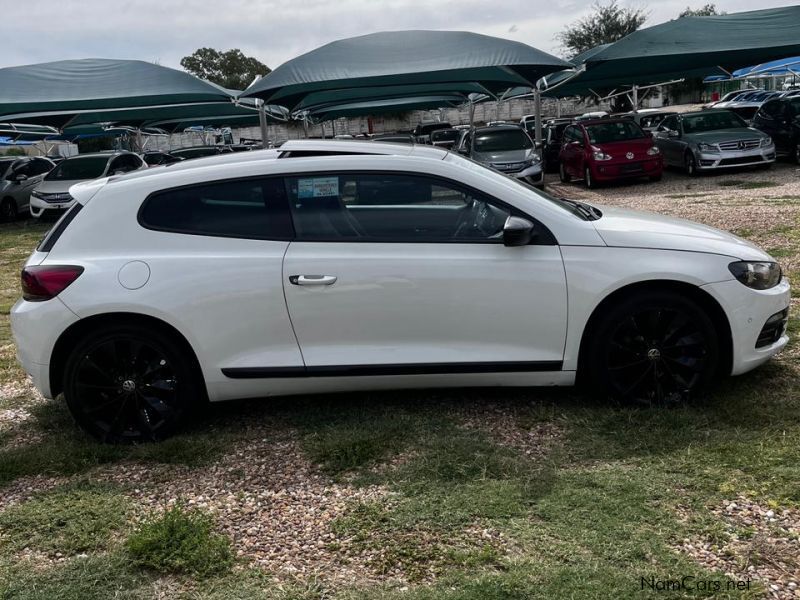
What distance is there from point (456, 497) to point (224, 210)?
2.09 m

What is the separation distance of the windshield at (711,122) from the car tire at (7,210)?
16.9 meters

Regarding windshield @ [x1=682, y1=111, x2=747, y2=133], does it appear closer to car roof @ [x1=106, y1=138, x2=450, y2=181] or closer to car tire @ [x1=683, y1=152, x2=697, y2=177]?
car tire @ [x1=683, y1=152, x2=697, y2=177]

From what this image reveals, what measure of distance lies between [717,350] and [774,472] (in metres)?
0.93

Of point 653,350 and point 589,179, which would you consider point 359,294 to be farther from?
point 589,179

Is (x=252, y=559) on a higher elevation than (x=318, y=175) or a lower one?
lower

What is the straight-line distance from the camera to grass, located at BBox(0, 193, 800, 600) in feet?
9.82

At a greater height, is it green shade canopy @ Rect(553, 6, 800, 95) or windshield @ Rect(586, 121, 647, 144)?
green shade canopy @ Rect(553, 6, 800, 95)

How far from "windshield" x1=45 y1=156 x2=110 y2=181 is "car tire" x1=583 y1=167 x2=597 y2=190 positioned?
11546 mm

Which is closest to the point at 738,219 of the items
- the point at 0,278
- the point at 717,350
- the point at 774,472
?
the point at 717,350

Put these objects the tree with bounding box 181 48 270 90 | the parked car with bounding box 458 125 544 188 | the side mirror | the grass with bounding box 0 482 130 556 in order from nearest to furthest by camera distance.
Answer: the grass with bounding box 0 482 130 556, the side mirror, the parked car with bounding box 458 125 544 188, the tree with bounding box 181 48 270 90

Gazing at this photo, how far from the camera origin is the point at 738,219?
1073cm

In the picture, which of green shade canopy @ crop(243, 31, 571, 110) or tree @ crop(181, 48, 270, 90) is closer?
green shade canopy @ crop(243, 31, 571, 110)

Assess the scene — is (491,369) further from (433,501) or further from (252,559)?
(252,559)

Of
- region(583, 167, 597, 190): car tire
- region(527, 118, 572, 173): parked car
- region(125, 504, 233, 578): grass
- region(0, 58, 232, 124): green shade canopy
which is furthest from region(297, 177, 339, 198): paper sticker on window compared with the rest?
region(527, 118, 572, 173): parked car
